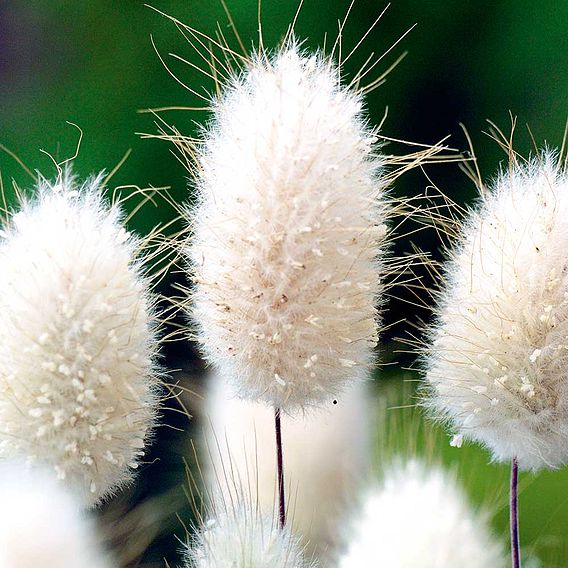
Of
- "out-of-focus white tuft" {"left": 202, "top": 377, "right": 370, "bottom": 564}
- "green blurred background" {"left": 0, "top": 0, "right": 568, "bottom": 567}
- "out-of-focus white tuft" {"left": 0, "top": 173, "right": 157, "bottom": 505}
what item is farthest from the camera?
"green blurred background" {"left": 0, "top": 0, "right": 568, "bottom": 567}

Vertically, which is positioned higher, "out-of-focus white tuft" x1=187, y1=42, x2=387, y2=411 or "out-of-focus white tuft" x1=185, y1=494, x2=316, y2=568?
"out-of-focus white tuft" x1=187, y1=42, x2=387, y2=411

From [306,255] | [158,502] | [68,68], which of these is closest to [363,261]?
[306,255]

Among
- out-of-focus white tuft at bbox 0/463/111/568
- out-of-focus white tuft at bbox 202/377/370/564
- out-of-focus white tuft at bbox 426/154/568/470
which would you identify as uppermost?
out-of-focus white tuft at bbox 426/154/568/470

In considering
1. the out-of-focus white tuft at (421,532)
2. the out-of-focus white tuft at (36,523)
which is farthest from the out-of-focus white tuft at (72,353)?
the out-of-focus white tuft at (421,532)

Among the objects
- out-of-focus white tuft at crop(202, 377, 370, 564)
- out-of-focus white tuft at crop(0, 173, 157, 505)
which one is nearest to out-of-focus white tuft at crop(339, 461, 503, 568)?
out-of-focus white tuft at crop(202, 377, 370, 564)

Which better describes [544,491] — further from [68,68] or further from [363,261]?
[68,68]

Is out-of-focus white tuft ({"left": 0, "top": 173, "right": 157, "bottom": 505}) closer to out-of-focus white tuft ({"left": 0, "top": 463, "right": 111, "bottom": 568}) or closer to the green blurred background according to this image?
out-of-focus white tuft ({"left": 0, "top": 463, "right": 111, "bottom": 568})

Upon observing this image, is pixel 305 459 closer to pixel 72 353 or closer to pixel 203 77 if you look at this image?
pixel 72 353
